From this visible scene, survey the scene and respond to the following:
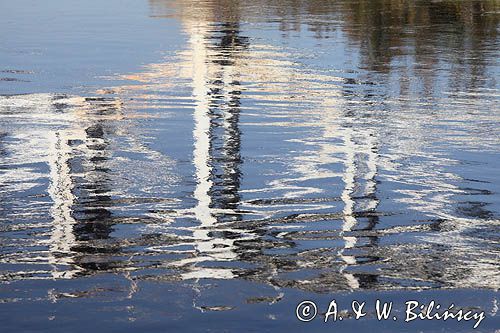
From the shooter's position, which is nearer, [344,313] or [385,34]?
[344,313]

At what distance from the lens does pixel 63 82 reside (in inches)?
700

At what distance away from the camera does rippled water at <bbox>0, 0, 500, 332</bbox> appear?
23.0ft

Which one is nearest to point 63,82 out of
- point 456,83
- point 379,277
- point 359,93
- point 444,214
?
point 359,93

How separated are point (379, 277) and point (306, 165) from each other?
3882mm

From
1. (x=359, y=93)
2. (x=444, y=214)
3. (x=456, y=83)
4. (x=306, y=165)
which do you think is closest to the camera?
(x=444, y=214)

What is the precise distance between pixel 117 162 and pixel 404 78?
26.8ft

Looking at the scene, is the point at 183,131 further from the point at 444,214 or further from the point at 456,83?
the point at 456,83

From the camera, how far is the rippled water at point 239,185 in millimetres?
7008

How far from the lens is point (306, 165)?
36.4 feet

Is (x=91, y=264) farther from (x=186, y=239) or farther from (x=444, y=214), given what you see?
(x=444, y=214)

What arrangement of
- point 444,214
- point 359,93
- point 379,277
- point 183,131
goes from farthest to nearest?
point 359,93 < point 183,131 < point 444,214 < point 379,277

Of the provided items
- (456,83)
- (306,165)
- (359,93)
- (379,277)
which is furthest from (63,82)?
(379,277)

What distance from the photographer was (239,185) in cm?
1011

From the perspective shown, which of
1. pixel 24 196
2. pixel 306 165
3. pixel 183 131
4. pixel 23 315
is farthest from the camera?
pixel 183 131
